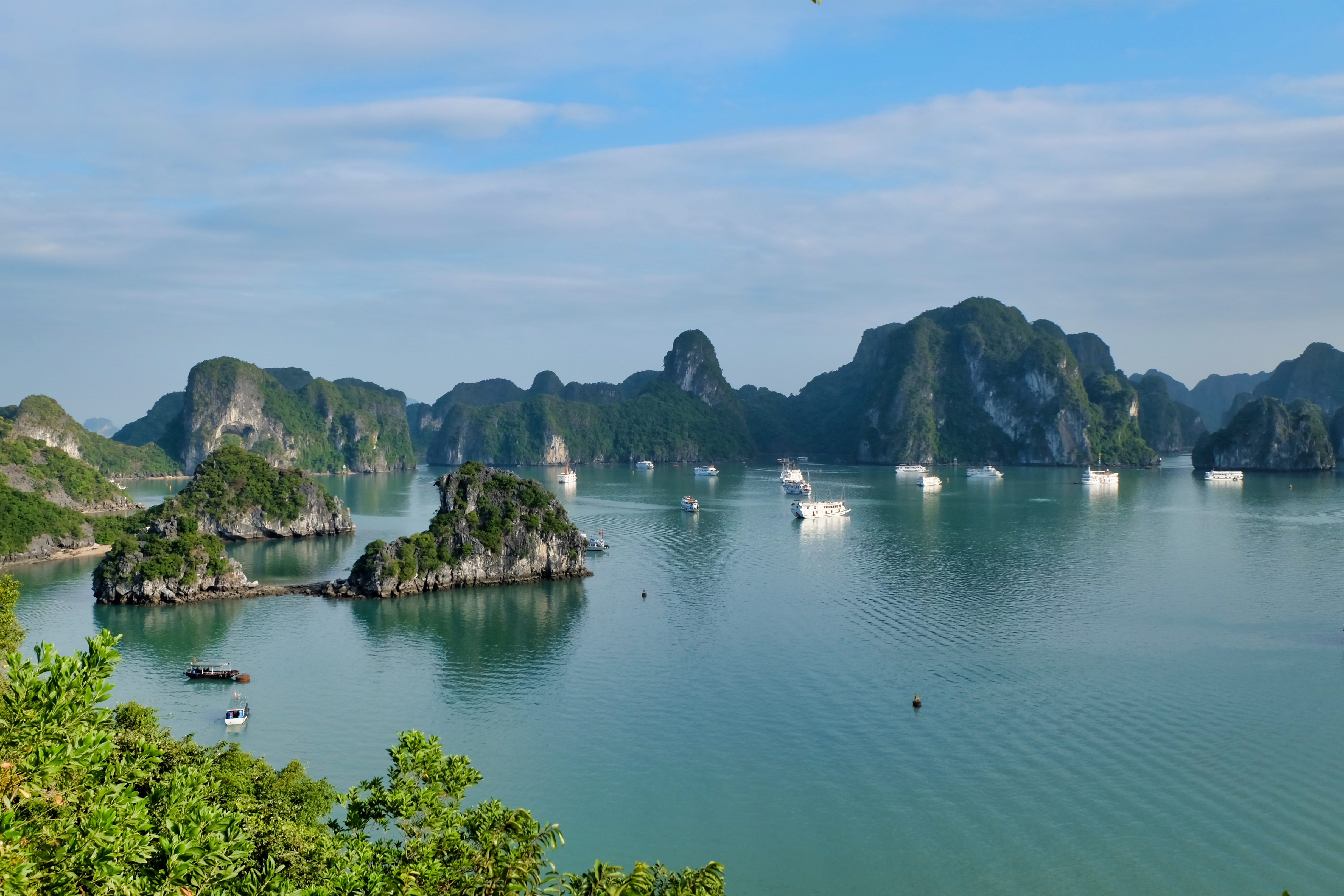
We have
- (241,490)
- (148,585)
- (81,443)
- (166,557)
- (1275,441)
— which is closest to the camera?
(148,585)

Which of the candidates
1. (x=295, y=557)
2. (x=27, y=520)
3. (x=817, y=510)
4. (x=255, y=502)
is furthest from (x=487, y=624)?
(x=817, y=510)

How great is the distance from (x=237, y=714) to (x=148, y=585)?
26.0 metres

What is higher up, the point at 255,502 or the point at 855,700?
the point at 255,502

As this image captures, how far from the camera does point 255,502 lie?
87438 millimetres

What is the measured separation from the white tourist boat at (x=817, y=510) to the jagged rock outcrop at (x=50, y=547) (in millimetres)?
66024

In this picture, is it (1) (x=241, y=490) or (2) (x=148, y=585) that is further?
(1) (x=241, y=490)

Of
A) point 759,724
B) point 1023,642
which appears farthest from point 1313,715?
point 759,724

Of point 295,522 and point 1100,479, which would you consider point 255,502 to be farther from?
point 1100,479

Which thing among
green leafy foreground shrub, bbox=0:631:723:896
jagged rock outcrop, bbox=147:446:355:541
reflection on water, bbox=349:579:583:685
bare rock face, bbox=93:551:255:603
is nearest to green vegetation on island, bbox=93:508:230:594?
bare rock face, bbox=93:551:255:603

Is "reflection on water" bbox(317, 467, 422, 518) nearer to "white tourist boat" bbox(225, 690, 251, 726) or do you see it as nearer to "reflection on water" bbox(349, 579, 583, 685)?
"reflection on water" bbox(349, 579, 583, 685)

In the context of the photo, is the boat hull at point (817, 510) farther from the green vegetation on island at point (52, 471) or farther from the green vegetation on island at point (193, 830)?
the green vegetation on island at point (193, 830)

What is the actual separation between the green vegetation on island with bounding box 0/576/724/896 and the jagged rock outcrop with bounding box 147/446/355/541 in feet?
235

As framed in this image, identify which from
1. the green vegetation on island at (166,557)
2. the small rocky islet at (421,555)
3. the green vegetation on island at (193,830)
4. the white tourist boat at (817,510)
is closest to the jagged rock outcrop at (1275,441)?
the white tourist boat at (817,510)

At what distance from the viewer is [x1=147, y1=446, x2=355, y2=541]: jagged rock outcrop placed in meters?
84.6
